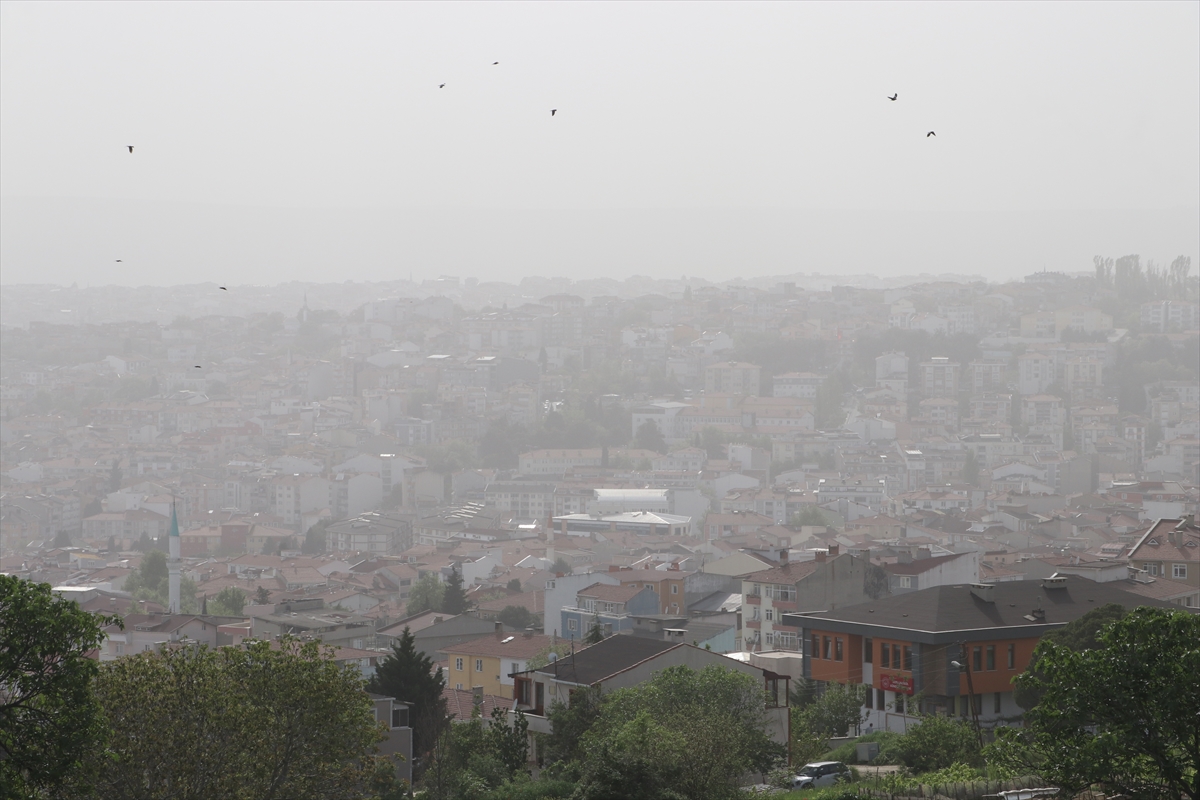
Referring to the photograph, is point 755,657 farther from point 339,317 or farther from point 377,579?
point 339,317

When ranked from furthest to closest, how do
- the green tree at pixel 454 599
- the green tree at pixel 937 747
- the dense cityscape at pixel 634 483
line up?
the green tree at pixel 454 599 → the dense cityscape at pixel 634 483 → the green tree at pixel 937 747

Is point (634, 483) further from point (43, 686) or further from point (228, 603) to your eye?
point (43, 686)

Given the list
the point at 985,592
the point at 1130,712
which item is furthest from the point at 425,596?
the point at 1130,712

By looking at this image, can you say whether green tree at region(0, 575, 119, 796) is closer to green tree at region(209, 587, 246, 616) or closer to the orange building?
the orange building

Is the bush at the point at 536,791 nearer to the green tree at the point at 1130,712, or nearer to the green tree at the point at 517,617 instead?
the green tree at the point at 1130,712

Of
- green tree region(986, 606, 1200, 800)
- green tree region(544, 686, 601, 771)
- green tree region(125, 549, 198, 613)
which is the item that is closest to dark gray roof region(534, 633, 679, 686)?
green tree region(544, 686, 601, 771)

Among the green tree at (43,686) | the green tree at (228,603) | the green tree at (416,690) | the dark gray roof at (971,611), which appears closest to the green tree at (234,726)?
the green tree at (43,686)

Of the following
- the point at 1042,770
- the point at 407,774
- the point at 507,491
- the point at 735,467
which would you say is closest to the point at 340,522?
the point at 507,491
